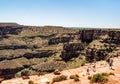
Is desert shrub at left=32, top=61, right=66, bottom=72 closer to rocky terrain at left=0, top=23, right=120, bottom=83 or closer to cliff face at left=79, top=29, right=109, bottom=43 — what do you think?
rocky terrain at left=0, top=23, right=120, bottom=83

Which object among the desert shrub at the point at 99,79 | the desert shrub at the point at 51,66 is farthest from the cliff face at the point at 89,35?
the desert shrub at the point at 99,79

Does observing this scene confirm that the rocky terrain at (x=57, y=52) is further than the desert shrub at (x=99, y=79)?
Yes

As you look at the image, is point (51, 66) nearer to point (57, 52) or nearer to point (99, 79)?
point (57, 52)

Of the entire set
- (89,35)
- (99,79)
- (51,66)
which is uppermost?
(99,79)

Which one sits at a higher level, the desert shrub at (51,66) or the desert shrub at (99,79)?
the desert shrub at (99,79)

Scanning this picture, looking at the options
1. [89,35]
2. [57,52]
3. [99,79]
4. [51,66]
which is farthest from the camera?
[57,52]

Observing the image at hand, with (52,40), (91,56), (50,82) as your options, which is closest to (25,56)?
(52,40)

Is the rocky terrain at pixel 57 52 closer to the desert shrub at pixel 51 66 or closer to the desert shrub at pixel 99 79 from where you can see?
the desert shrub at pixel 51 66

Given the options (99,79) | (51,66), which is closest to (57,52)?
(51,66)
